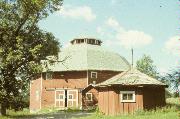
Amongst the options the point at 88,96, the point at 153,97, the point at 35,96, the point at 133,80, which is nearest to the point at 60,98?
the point at 88,96

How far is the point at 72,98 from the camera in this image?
4675 centimetres

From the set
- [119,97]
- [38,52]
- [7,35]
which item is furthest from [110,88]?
[7,35]

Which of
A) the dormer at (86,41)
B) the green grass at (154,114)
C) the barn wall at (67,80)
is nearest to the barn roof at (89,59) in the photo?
the barn wall at (67,80)

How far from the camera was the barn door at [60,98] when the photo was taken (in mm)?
47044

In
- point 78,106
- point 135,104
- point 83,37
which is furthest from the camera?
point 83,37

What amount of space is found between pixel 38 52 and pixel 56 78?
14632 mm

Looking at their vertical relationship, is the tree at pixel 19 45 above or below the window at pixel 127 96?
→ above

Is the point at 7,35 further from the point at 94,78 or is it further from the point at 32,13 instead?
the point at 94,78

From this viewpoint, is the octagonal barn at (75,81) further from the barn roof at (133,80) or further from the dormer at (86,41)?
the barn roof at (133,80)

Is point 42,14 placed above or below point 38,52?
above

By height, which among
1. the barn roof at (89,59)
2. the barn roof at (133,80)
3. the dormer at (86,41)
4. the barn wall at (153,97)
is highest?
the dormer at (86,41)

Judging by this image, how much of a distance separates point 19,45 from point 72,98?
17486 mm

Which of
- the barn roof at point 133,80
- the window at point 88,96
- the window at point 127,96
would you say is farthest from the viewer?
the window at point 88,96

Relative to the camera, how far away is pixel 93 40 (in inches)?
2218
